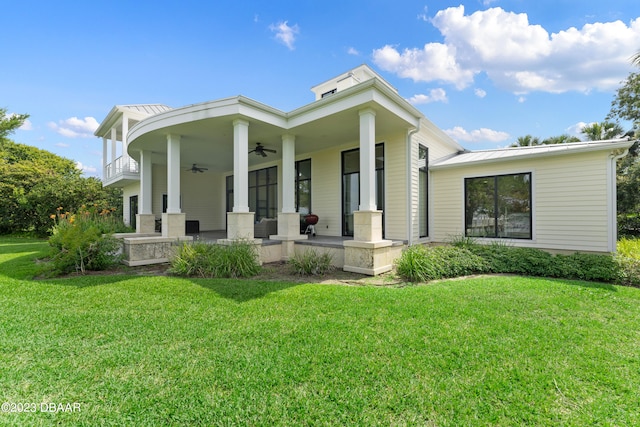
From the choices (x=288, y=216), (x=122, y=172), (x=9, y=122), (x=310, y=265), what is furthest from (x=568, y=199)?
(x=9, y=122)

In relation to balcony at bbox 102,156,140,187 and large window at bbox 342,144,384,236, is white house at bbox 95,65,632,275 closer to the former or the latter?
large window at bbox 342,144,384,236

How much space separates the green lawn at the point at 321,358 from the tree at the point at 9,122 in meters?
18.4

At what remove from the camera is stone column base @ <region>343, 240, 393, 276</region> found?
5945 millimetres

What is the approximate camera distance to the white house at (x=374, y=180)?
6.37 m

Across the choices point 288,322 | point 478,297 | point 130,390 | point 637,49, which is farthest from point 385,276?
point 637,49

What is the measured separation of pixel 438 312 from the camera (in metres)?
3.63

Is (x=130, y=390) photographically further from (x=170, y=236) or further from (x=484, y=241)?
(x=484, y=241)

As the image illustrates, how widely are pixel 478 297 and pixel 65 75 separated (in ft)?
38.6

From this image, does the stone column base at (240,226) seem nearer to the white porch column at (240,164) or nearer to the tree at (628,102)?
the white porch column at (240,164)

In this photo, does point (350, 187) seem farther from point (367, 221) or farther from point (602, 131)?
point (602, 131)

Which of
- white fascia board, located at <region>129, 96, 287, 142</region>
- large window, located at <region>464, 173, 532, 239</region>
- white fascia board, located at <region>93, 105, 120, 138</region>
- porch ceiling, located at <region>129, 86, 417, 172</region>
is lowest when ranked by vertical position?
large window, located at <region>464, 173, 532, 239</region>

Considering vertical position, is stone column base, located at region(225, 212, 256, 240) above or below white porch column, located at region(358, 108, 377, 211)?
below

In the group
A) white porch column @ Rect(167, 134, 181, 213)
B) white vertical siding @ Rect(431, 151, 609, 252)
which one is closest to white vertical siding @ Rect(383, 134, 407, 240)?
white vertical siding @ Rect(431, 151, 609, 252)

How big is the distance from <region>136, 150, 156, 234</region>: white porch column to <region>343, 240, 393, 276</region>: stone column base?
25.4 feet
